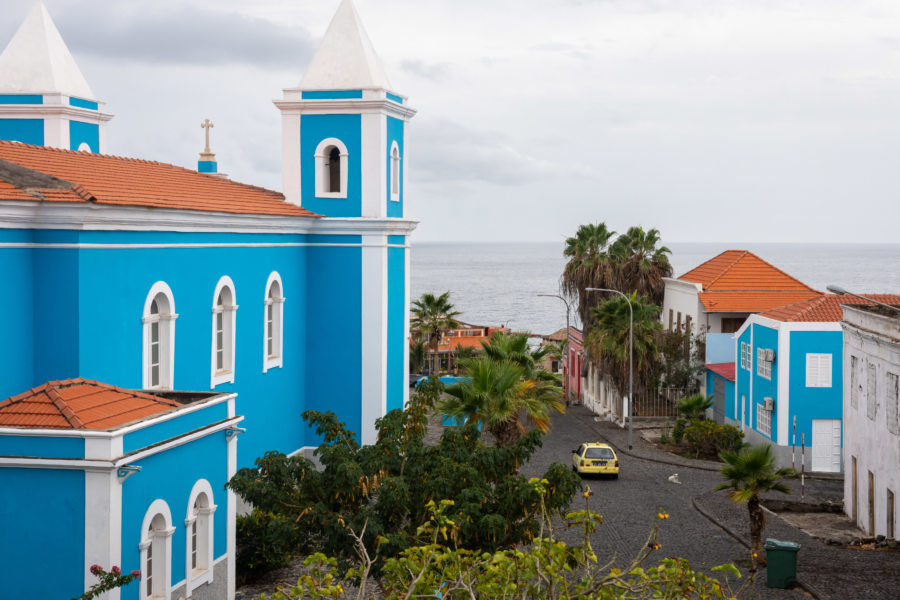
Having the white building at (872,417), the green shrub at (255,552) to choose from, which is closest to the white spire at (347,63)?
the green shrub at (255,552)

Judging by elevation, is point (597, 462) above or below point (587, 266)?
below

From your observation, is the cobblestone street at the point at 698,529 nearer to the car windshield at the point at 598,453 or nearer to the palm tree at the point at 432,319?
the car windshield at the point at 598,453

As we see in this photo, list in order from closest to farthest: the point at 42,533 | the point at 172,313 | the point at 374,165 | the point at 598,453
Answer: the point at 42,533, the point at 172,313, the point at 374,165, the point at 598,453

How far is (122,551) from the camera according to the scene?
1405 cm

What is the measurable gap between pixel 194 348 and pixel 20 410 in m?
7.50

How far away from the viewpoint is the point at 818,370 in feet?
108

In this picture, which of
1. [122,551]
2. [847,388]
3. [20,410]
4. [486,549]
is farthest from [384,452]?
[847,388]

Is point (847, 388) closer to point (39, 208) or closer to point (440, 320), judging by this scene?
point (39, 208)

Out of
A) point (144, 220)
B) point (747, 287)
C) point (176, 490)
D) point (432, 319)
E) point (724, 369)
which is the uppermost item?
point (144, 220)

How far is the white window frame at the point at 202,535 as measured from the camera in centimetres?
1605

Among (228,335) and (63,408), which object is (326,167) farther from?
(63,408)

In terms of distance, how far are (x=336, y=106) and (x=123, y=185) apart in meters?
9.47

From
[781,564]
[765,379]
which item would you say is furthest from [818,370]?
[781,564]

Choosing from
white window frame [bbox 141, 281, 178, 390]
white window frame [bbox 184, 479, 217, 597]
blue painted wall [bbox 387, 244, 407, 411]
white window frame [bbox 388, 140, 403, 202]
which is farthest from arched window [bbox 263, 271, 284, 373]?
white window frame [bbox 184, 479, 217, 597]
